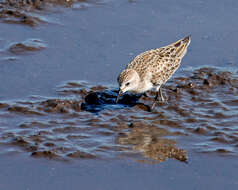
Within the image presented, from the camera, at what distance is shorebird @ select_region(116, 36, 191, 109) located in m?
10.0

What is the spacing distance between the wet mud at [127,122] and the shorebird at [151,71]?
0.36m

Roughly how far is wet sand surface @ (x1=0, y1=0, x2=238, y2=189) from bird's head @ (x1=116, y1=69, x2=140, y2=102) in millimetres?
424

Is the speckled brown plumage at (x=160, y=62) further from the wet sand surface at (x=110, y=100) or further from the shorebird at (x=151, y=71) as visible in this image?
the wet sand surface at (x=110, y=100)

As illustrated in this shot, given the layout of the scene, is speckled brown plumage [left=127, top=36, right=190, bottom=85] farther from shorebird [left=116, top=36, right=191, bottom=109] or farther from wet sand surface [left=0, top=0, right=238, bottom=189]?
wet sand surface [left=0, top=0, right=238, bottom=189]

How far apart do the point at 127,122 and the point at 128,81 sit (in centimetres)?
73

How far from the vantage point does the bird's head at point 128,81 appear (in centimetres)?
991

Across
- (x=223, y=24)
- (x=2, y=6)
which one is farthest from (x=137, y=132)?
(x=2, y=6)

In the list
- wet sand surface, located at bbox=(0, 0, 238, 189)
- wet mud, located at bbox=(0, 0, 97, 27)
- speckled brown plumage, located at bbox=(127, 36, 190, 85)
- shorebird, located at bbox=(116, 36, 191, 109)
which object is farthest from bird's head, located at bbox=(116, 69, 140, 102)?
wet mud, located at bbox=(0, 0, 97, 27)

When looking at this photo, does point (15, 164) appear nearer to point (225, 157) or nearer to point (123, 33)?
point (225, 157)

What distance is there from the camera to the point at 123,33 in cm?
1266

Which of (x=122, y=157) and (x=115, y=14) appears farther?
(x=115, y=14)

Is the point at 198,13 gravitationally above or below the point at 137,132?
above

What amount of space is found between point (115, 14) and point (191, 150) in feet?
18.5

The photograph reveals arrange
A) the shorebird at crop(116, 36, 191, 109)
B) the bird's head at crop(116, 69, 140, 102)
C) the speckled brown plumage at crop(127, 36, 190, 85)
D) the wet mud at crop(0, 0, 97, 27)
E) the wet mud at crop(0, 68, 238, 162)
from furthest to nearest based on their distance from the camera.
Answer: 1. the wet mud at crop(0, 0, 97, 27)
2. the speckled brown plumage at crop(127, 36, 190, 85)
3. the shorebird at crop(116, 36, 191, 109)
4. the bird's head at crop(116, 69, 140, 102)
5. the wet mud at crop(0, 68, 238, 162)
